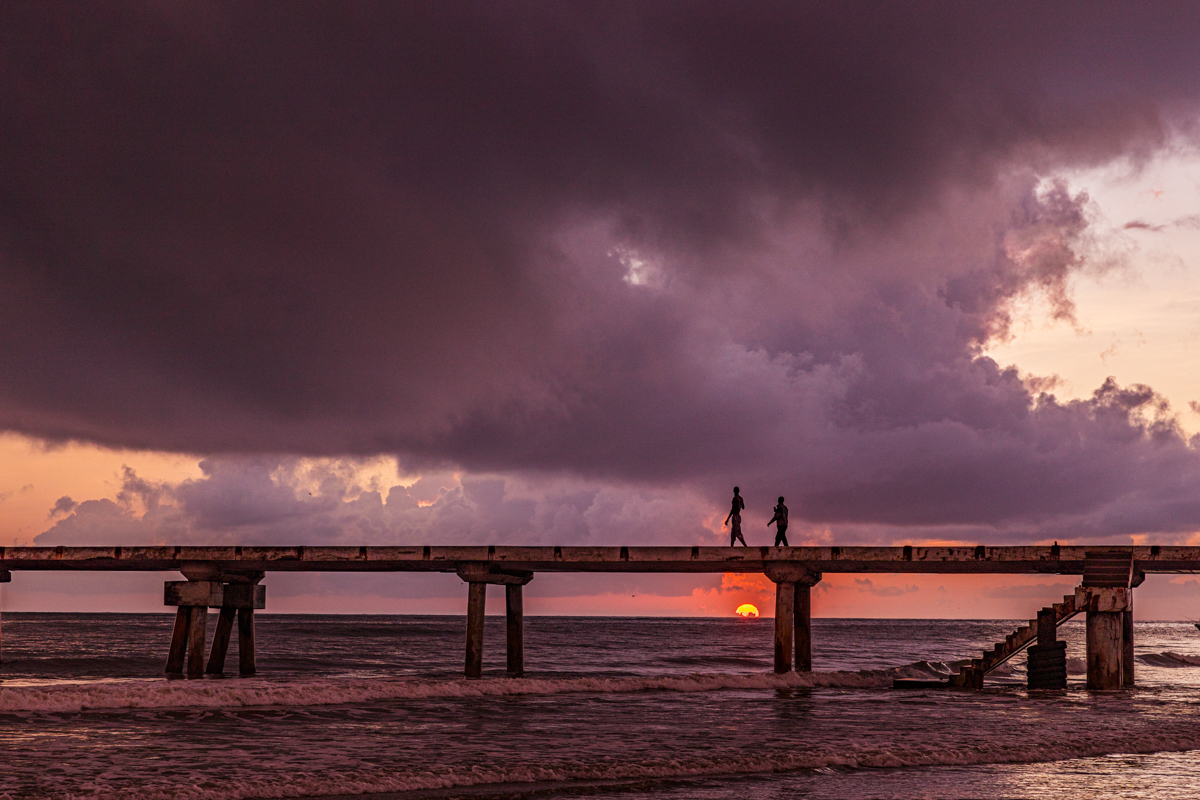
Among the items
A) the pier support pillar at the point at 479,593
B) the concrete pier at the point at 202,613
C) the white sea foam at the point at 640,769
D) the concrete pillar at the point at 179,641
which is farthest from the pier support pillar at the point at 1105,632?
the concrete pillar at the point at 179,641

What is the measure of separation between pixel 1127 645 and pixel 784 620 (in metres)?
9.24

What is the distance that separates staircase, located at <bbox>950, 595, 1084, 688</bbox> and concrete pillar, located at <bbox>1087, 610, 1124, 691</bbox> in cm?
66

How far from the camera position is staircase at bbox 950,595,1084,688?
28.4m

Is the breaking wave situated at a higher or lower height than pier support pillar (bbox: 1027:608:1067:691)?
lower

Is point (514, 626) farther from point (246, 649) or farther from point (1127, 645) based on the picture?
point (1127, 645)

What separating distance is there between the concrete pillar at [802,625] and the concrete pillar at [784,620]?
0.36 m

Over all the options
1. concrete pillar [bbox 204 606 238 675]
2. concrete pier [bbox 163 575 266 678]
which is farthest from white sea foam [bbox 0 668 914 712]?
concrete pillar [bbox 204 606 238 675]

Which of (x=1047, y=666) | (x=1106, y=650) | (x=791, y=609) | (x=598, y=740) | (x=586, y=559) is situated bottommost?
(x=1047, y=666)

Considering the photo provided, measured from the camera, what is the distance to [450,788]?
14.1 meters

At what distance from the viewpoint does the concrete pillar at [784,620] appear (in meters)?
29.4

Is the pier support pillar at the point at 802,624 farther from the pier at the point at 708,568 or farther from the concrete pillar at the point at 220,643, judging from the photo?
the concrete pillar at the point at 220,643

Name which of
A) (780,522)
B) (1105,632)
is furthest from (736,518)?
(1105,632)

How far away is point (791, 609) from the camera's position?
29719 millimetres

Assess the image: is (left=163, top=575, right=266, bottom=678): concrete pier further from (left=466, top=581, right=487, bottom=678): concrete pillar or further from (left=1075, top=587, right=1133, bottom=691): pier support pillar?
(left=1075, top=587, right=1133, bottom=691): pier support pillar
